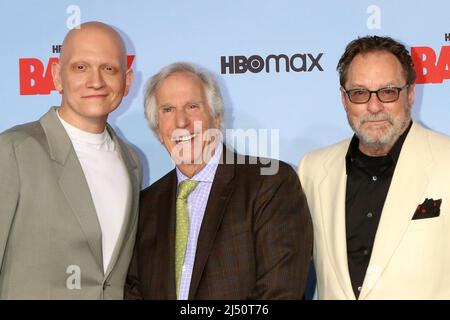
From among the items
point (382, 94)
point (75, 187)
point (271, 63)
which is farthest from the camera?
point (271, 63)

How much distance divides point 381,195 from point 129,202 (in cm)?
92

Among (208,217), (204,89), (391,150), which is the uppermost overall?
(204,89)

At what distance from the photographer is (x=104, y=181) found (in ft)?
8.93

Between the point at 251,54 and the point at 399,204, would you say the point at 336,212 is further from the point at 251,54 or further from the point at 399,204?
the point at 251,54

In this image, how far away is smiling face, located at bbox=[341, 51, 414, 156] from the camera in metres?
2.68

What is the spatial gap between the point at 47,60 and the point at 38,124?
0.93 meters

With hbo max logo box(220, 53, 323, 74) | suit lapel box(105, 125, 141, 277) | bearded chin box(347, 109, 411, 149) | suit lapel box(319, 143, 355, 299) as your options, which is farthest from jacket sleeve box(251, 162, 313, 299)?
hbo max logo box(220, 53, 323, 74)

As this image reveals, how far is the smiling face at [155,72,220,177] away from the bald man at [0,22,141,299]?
0.20 m

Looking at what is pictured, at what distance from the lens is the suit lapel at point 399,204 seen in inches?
101

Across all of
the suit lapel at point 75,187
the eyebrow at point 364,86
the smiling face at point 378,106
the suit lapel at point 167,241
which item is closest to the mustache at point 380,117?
the smiling face at point 378,106

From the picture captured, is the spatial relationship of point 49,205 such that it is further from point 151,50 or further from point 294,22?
point 294,22

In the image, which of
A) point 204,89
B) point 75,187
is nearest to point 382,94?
point 204,89
